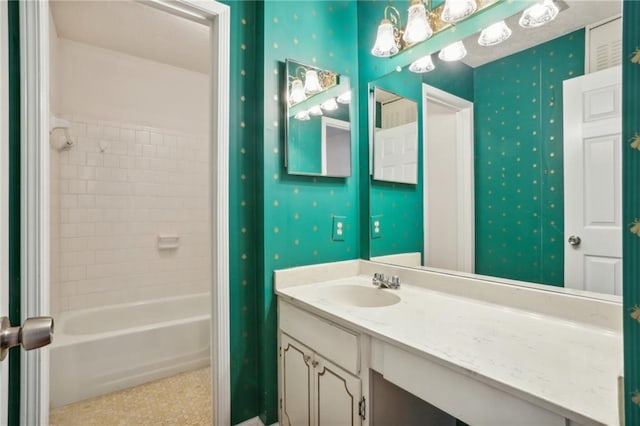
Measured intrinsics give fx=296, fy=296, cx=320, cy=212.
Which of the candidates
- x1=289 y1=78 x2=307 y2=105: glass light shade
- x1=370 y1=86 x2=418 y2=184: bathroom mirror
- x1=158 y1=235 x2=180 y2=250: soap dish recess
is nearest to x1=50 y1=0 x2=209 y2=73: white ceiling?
x1=289 y1=78 x2=307 y2=105: glass light shade

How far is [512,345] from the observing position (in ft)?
2.77

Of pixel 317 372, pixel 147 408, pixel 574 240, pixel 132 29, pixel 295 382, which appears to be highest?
pixel 132 29

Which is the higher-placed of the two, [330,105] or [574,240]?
[330,105]

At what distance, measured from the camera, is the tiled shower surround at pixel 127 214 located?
7.69 ft

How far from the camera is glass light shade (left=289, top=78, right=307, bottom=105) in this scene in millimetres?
1558

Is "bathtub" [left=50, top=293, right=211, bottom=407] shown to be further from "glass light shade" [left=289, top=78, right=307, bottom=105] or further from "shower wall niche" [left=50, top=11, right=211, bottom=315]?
"glass light shade" [left=289, top=78, right=307, bottom=105]

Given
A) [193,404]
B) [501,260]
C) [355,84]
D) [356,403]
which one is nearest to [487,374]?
[356,403]

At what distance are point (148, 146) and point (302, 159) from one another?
1858 mm

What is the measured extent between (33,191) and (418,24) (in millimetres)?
Answer: 1764

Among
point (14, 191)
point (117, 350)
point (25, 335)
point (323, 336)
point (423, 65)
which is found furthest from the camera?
point (117, 350)

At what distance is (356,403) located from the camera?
1.06m

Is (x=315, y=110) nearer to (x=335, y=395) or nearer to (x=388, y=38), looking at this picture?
(x=388, y=38)

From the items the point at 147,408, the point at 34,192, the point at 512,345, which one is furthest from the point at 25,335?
the point at 147,408

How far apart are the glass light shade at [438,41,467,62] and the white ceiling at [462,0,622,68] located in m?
0.02
